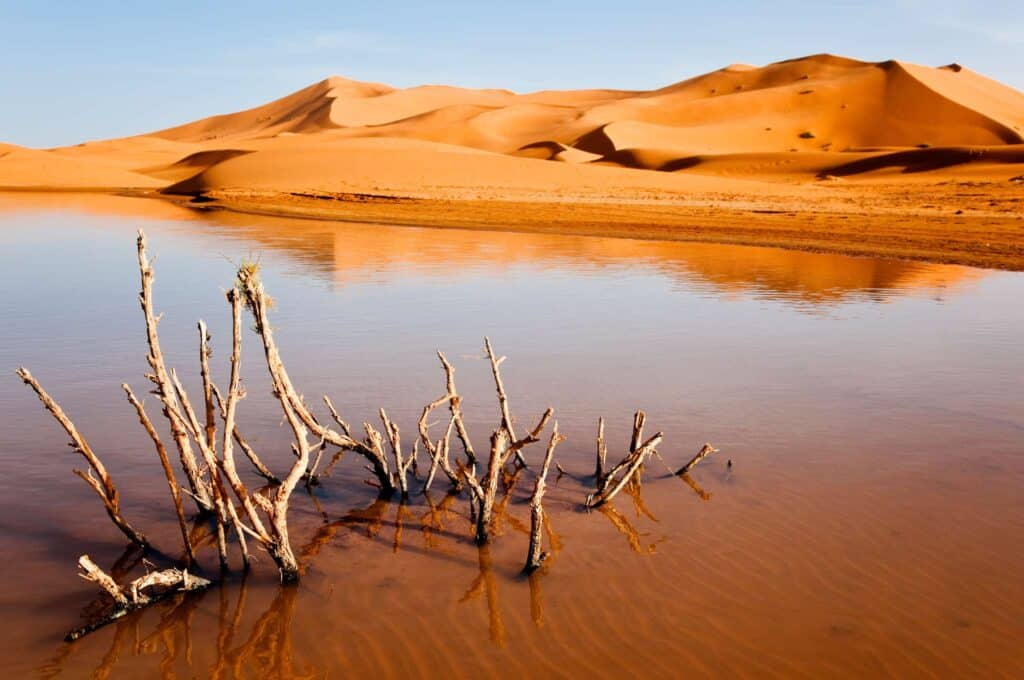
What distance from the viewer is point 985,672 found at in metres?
4.23

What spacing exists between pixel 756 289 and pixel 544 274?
3683 millimetres

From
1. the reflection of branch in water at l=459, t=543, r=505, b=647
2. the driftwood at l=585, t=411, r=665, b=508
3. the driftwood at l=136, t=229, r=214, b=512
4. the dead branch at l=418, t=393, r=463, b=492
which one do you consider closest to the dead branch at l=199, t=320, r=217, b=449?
the driftwood at l=136, t=229, r=214, b=512

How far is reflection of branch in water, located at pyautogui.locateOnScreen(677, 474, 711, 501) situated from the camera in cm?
620

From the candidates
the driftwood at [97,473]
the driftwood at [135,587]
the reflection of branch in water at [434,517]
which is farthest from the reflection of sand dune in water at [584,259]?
the driftwood at [135,587]

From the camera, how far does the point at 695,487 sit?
6367 mm

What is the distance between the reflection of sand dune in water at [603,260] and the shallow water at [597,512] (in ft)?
5.25

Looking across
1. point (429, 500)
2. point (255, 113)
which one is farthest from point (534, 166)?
point (255, 113)

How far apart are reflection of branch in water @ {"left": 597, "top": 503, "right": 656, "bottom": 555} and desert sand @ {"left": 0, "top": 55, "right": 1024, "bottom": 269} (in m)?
14.4

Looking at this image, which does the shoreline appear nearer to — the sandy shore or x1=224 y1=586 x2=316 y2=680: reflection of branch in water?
the sandy shore

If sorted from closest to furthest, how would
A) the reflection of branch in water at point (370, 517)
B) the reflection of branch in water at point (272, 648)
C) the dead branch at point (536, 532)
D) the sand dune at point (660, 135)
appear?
the reflection of branch in water at point (272, 648) → the dead branch at point (536, 532) → the reflection of branch in water at point (370, 517) → the sand dune at point (660, 135)

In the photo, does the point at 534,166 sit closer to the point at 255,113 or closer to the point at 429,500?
the point at 429,500

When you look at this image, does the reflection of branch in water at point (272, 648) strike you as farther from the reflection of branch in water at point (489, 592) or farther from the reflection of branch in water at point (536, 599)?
the reflection of branch in water at point (536, 599)

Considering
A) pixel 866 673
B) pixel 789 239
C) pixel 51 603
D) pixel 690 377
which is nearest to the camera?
pixel 866 673

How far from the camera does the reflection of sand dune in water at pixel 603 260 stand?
15.6m
